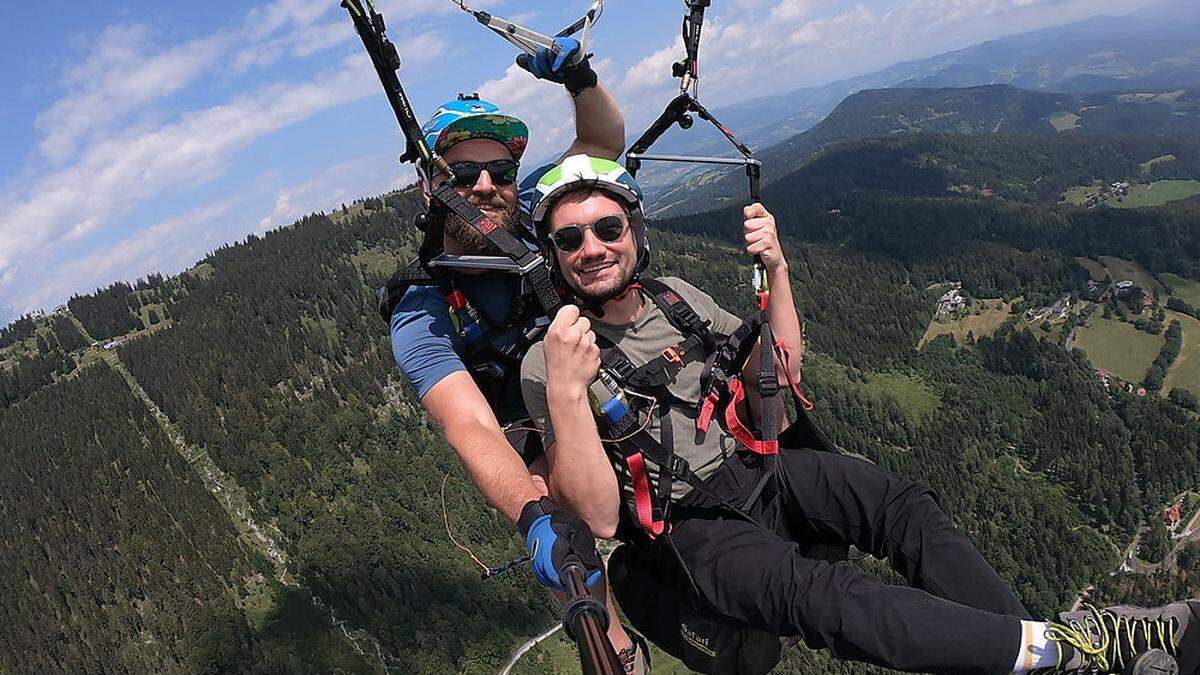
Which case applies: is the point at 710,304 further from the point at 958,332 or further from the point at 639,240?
the point at 958,332

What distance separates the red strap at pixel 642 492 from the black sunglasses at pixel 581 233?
1.74 metres

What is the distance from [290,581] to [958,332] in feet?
527

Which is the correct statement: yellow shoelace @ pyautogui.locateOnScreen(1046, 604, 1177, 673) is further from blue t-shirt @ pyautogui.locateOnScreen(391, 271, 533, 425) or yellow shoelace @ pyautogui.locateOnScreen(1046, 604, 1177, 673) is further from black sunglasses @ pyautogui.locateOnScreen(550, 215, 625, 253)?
blue t-shirt @ pyautogui.locateOnScreen(391, 271, 533, 425)

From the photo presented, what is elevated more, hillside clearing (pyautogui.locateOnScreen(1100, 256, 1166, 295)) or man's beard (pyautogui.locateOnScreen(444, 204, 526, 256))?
man's beard (pyautogui.locateOnScreen(444, 204, 526, 256))

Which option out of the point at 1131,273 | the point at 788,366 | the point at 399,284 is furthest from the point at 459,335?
the point at 1131,273

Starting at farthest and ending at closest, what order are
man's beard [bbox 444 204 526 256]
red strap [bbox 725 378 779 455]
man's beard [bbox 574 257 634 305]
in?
man's beard [bbox 444 204 526 256] → red strap [bbox 725 378 779 455] → man's beard [bbox 574 257 634 305]

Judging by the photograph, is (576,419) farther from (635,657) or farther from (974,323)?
(974,323)

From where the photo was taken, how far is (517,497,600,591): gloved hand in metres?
3.92

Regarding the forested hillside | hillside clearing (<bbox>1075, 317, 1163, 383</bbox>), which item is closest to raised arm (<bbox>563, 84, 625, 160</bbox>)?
the forested hillside

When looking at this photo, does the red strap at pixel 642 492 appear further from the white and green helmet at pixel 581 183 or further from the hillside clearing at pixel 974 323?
the hillside clearing at pixel 974 323

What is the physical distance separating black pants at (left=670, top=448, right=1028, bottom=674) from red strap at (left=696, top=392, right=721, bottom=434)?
1.55ft

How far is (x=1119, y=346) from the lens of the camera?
487 feet

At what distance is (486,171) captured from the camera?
6590 mm

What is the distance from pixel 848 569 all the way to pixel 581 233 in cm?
321
